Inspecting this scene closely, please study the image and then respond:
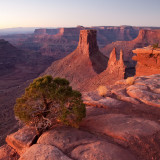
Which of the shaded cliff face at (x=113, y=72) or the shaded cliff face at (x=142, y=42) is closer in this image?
the shaded cliff face at (x=113, y=72)

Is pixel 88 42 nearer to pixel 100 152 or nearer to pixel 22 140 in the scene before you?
pixel 22 140

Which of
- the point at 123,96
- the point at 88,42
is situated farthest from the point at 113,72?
the point at 123,96

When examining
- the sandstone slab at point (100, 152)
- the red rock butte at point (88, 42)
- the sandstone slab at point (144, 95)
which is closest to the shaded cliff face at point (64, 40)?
the red rock butte at point (88, 42)

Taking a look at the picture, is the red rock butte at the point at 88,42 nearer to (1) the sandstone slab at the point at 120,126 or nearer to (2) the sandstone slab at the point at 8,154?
(1) the sandstone slab at the point at 120,126

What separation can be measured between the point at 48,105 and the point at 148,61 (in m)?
12.8

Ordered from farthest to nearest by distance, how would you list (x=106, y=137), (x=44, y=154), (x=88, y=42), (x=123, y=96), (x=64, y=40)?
(x=64, y=40) → (x=88, y=42) → (x=123, y=96) → (x=106, y=137) → (x=44, y=154)

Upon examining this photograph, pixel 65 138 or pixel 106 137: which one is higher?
pixel 65 138

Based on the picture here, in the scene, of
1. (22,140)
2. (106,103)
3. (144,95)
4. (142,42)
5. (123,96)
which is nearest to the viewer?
(22,140)

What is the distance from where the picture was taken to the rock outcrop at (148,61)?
14932 mm

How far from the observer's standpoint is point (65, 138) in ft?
16.7

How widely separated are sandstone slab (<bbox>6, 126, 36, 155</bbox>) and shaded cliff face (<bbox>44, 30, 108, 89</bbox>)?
2905cm

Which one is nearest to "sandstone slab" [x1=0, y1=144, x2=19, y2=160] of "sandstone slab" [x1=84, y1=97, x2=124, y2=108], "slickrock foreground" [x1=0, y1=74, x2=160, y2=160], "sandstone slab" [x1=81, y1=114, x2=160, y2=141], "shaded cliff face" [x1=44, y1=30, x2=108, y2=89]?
"slickrock foreground" [x1=0, y1=74, x2=160, y2=160]

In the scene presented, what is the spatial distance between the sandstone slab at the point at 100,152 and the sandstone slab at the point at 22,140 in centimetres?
202

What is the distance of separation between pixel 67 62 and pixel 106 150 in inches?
1608
